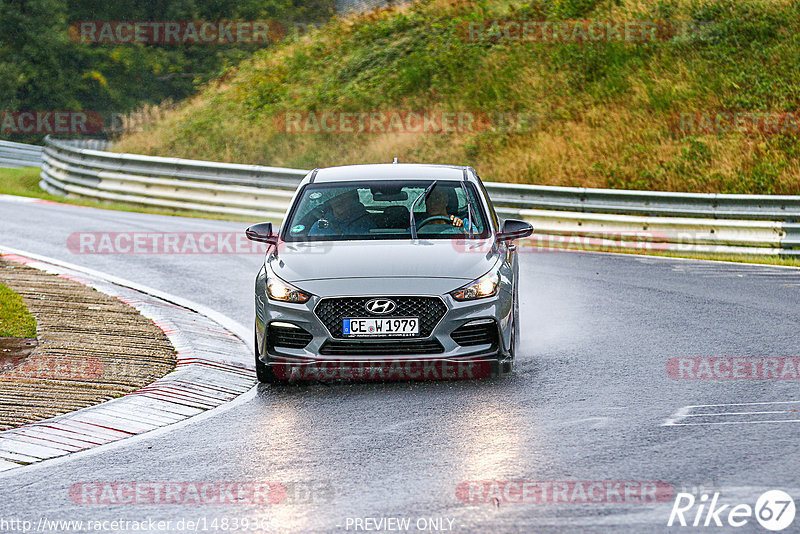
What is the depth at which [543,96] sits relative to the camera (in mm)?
28141

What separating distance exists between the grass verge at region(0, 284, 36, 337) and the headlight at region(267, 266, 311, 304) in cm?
275

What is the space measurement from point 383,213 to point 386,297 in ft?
4.94

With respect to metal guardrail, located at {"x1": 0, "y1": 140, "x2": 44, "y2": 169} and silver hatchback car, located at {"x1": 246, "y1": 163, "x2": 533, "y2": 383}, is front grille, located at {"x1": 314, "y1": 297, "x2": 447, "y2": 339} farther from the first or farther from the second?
metal guardrail, located at {"x1": 0, "y1": 140, "x2": 44, "y2": 169}

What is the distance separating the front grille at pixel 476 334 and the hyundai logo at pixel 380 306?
50cm

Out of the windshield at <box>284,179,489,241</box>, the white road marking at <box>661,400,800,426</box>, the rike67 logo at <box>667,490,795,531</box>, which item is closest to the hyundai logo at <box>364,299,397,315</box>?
the windshield at <box>284,179,489,241</box>

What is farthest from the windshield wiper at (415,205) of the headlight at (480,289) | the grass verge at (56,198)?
the grass verge at (56,198)

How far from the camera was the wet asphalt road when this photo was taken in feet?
19.0

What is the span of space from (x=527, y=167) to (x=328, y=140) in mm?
7029

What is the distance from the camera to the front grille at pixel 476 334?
335 inches

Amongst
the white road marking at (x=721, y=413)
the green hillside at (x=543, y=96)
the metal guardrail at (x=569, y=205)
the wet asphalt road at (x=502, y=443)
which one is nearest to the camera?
the wet asphalt road at (x=502, y=443)

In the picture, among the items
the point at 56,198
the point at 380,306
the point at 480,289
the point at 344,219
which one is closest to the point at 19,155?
the point at 56,198

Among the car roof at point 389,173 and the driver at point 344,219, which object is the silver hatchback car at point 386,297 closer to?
the driver at point 344,219

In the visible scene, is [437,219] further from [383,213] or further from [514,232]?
[514,232]

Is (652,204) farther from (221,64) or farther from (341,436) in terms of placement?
(221,64)
